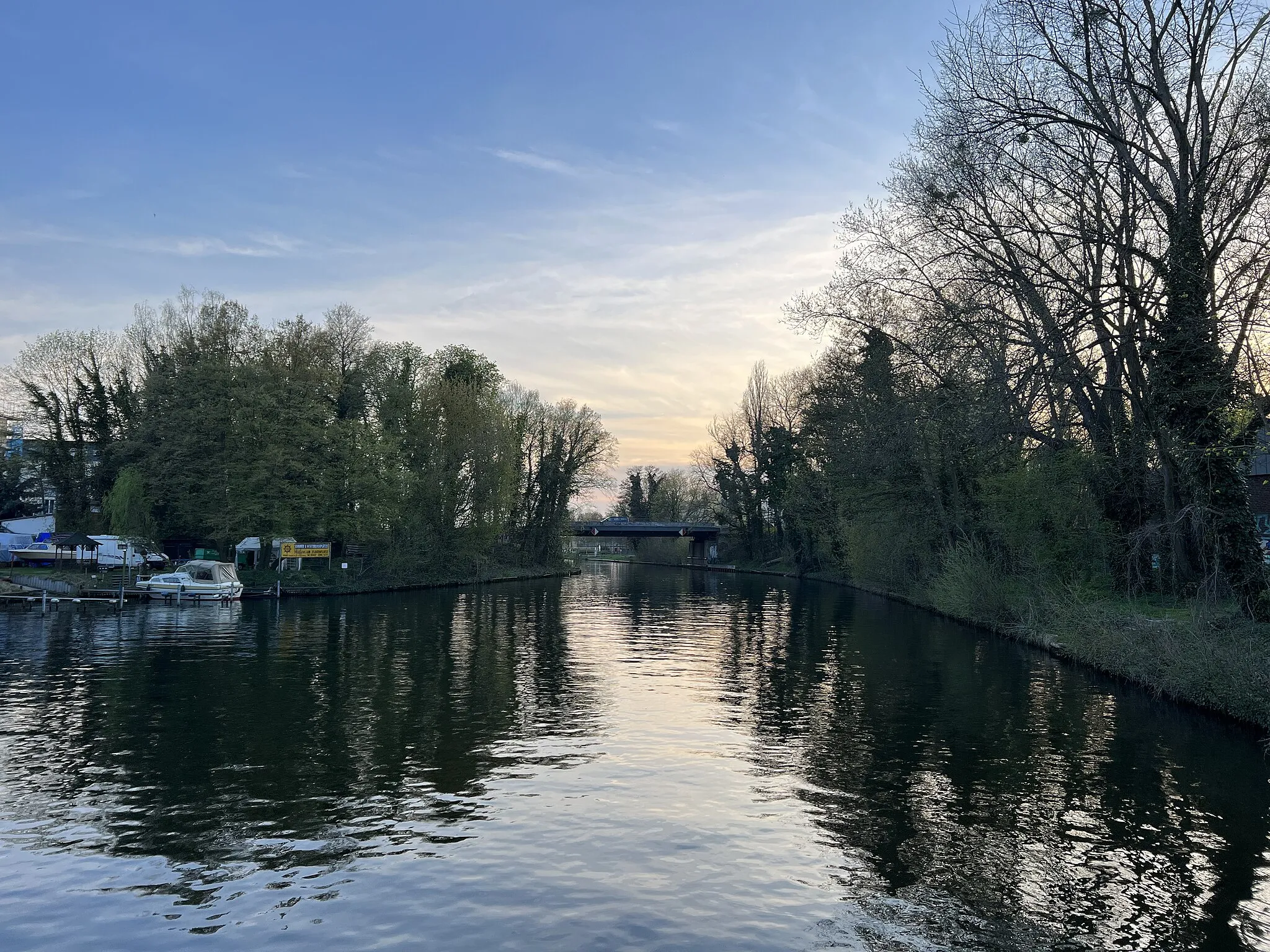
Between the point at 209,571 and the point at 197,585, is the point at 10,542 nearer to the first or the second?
the point at 209,571

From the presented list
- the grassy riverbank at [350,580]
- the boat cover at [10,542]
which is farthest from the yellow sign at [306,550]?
the boat cover at [10,542]

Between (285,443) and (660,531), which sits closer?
(285,443)

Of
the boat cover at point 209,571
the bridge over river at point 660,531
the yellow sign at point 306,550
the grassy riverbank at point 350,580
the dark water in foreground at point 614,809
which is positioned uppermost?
the bridge over river at point 660,531

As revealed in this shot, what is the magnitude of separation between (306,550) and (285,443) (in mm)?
6815

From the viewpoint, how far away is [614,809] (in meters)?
14.8

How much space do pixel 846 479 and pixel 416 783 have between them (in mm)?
49310

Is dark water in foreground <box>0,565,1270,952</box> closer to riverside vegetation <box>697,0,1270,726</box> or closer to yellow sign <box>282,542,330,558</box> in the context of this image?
riverside vegetation <box>697,0,1270,726</box>

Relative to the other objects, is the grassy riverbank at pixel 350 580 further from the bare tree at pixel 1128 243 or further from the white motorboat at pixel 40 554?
the bare tree at pixel 1128 243

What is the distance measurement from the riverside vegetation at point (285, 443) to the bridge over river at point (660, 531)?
34363mm

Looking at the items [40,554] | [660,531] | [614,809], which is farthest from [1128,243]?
[660,531]

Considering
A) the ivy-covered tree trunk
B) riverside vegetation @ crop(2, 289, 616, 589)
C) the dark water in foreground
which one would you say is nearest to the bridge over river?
riverside vegetation @ crop(2, 289, 616, 589)

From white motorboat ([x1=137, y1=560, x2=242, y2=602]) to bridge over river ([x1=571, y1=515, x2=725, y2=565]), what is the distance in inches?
2583

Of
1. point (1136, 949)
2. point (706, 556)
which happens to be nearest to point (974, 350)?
point (1136, 949)

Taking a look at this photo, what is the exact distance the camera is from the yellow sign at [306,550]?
185 ft
